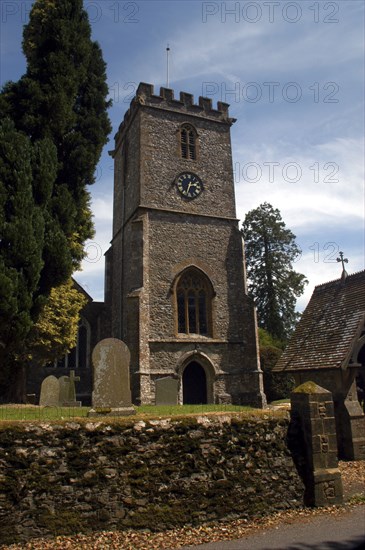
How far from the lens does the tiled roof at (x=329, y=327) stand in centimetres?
1076

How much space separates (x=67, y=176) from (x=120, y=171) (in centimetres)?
1113

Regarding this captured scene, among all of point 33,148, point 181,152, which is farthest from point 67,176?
point 181,152

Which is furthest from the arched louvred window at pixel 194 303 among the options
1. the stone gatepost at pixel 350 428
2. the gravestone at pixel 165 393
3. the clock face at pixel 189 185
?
the stone gatepost at pixel 350 428

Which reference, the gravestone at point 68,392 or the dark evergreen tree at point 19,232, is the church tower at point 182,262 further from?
the dark evergreen tree at point 19,232

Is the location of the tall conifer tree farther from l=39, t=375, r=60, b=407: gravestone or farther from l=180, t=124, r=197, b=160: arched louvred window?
l=180, t=124, r=197, b=160: arched louvred window

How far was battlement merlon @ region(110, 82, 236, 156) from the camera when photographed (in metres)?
22.2

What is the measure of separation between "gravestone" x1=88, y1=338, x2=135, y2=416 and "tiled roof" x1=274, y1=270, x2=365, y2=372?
567 centimetres

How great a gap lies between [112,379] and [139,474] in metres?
2.04

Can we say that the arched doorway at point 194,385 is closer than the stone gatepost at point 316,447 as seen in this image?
No

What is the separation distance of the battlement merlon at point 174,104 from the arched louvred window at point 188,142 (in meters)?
0.96

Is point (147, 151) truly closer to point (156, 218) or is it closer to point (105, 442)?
point (156, 218)

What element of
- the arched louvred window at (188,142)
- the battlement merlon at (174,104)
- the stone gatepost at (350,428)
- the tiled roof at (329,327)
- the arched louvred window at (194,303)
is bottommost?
the stone gatepost at (350,428)

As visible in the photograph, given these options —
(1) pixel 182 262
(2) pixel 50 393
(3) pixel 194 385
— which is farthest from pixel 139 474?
(1) pixel 182 262

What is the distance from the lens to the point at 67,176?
14609mm
